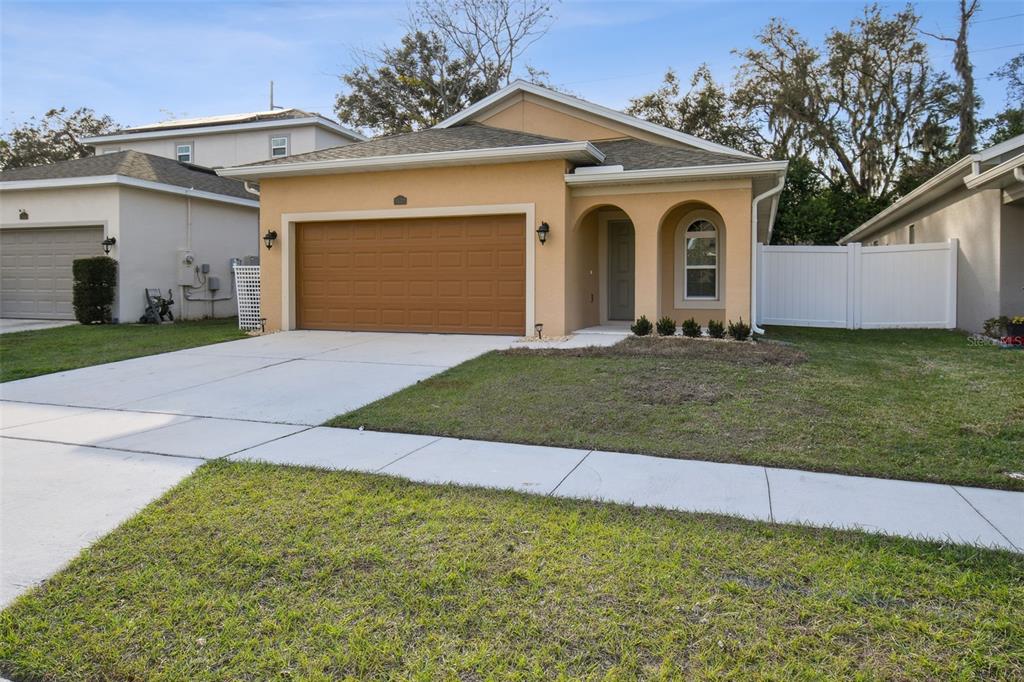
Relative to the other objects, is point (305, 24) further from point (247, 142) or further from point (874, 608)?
point (874, 608)

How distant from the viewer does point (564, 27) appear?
26.2m

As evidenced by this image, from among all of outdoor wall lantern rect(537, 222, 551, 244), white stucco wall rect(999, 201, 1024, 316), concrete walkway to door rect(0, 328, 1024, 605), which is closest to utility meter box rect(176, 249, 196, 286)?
concrete walkway to door rect(0, 328, 1024, 605)

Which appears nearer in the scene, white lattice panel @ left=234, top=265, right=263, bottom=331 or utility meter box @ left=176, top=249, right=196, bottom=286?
white lattice panel @ left=234, top=265, right=263, bottom=331

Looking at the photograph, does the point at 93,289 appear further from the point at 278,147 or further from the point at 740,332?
the point at 740,332

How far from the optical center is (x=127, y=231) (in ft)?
52.4

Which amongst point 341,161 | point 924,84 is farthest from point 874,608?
point 924,84

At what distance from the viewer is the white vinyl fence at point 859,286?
574 inches

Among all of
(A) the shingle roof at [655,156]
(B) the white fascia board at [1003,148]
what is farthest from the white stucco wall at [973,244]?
(A) the shingle roof at [655,156]

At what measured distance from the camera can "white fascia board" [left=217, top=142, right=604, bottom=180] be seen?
1181cm

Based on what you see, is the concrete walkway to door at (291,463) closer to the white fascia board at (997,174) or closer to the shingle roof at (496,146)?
the shingle roof at (496,146)

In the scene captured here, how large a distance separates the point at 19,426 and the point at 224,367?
331 centimetres

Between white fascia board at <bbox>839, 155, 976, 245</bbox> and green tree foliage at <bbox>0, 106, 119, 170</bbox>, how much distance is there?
3542cm

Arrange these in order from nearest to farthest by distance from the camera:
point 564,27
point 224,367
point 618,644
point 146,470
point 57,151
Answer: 1. point 618,644
2. point 146,470
3. point 224,367
4. point 564,27
5. point 57,151

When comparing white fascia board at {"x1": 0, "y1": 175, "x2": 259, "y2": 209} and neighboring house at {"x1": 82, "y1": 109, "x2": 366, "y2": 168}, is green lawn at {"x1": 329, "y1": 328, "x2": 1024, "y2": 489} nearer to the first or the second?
white fascia board at {"x1": 0, "y1": 175, "x2": 259, "y2": 209}
